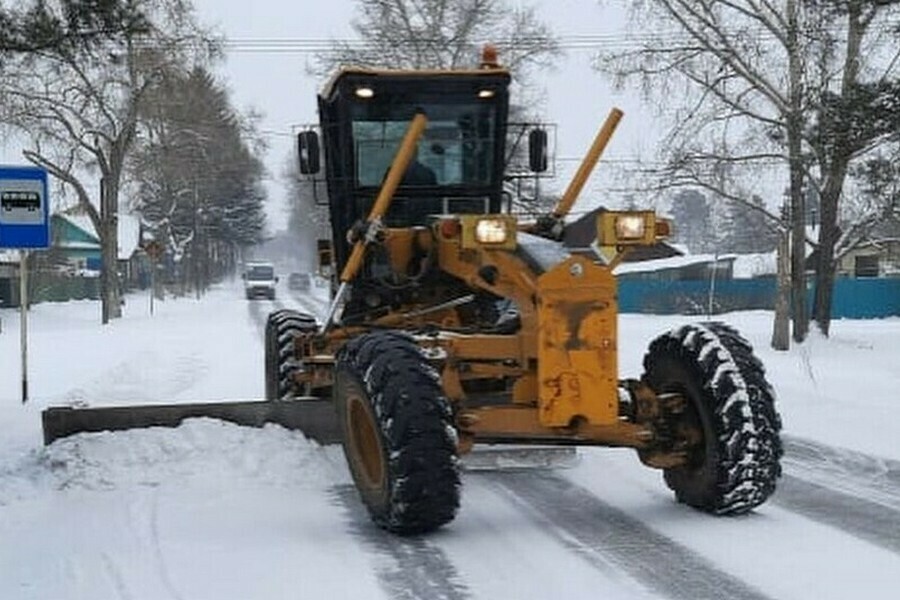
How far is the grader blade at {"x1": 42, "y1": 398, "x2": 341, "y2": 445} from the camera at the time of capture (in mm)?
9406

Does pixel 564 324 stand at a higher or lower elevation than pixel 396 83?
lower

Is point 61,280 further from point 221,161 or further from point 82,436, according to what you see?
point 82,436

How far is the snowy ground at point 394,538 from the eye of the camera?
620 cm

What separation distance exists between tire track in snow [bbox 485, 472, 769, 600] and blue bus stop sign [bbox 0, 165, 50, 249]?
674cm

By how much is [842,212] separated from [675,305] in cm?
2140

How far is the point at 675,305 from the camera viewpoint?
172 feet

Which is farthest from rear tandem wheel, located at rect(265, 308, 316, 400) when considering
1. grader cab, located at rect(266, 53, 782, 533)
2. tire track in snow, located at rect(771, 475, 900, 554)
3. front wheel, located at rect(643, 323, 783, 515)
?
tire track in snow, located at rect(771, 475, 900, 554)

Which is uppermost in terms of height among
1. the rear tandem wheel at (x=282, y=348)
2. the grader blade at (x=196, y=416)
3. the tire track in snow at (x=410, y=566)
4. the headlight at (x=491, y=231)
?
the headlight at (x=491, y=231)

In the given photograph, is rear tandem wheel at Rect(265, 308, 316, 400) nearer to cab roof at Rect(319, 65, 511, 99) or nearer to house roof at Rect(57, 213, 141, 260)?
cab roof at Rect(319, 65, 511, 99)

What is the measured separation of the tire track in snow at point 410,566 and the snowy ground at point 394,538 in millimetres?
16

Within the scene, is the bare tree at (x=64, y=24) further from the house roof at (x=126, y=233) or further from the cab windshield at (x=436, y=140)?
the house roof at (x=126, y=233)

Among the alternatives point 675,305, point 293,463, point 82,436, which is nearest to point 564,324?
point 293,463

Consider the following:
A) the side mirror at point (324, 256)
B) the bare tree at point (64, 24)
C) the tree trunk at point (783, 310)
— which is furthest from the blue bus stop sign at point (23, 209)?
the tree trunk at point (783, 310)

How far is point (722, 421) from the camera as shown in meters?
7.69
